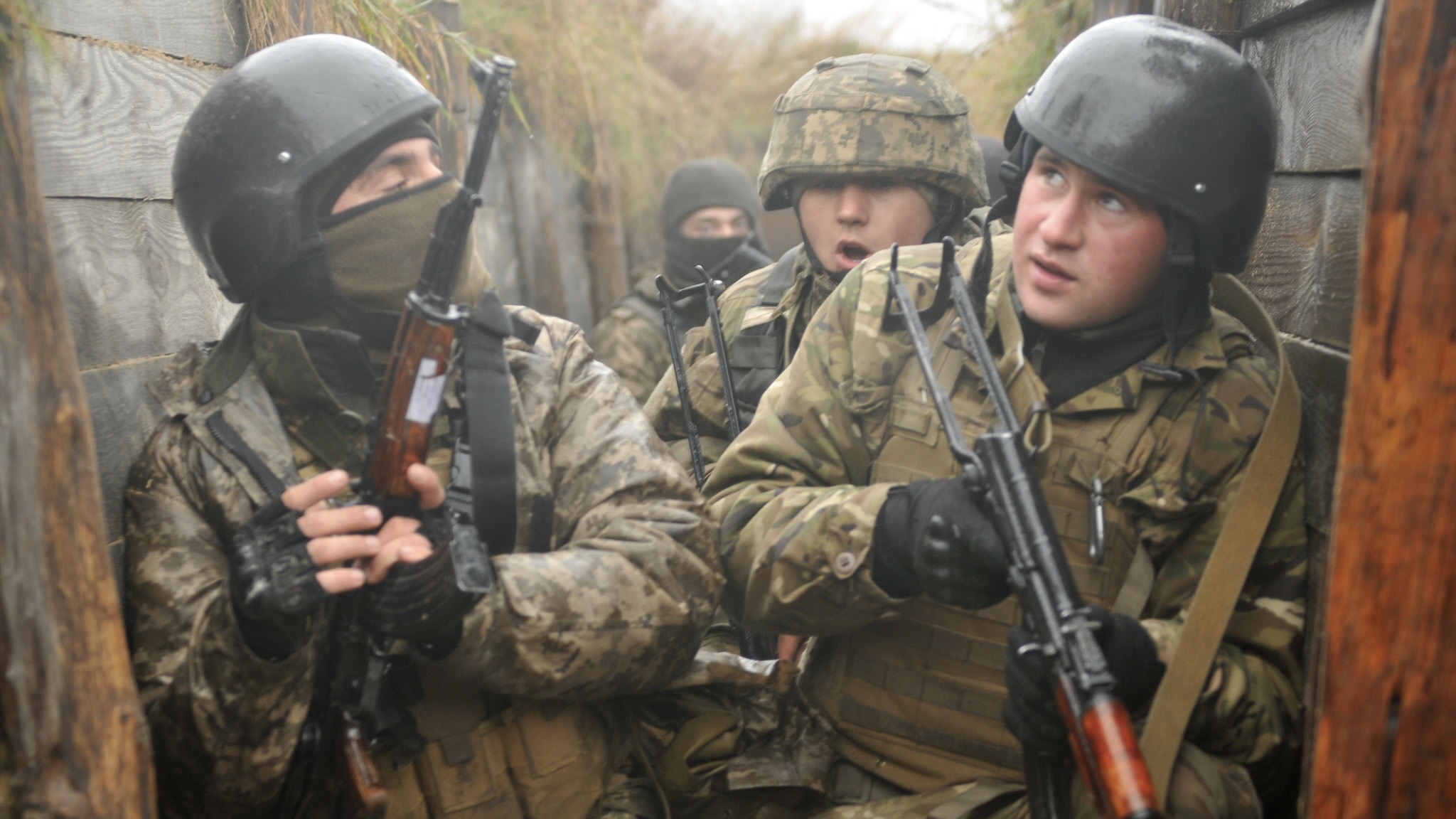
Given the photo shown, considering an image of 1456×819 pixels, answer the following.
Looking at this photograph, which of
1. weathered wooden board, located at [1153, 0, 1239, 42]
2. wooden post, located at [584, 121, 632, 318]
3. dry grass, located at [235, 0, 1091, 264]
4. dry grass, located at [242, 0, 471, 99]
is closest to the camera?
weathered wooden board, located at [1153, 0, 1239, 42]

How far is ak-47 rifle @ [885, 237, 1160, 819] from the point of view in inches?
64.4

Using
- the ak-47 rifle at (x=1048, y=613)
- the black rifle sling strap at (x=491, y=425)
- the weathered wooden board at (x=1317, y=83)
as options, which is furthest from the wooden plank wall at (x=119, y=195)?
the weathered wooden board at (x=1317, y=83)

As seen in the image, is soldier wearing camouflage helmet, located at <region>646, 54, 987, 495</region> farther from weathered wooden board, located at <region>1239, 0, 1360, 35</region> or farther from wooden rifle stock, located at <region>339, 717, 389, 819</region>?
wooden rifle stock, located at <region>339, 717, 389, 819</region>

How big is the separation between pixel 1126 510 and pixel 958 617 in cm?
40

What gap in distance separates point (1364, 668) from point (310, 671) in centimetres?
170

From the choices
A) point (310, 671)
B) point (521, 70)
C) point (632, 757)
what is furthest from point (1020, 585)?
point (521, 70)

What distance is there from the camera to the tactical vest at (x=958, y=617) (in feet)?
7.33

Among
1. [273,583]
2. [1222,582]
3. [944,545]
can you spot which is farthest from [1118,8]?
[273,583]

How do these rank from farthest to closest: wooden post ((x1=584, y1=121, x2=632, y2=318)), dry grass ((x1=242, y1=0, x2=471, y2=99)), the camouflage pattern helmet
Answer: wooden post ((x1=584, y1=121, x2=632, y2=318)) → the camouflage pattern helmet → dry grass ((x1=242, y1=0, x2=471, y2=99))

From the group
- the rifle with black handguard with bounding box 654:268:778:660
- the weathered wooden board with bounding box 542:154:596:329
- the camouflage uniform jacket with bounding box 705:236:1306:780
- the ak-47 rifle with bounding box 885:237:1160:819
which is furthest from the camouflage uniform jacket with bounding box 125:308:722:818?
the weathered wooden board with bounding box 542:154:596:329

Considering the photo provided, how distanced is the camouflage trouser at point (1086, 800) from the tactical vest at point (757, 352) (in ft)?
5.40

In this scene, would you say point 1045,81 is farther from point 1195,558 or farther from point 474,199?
point 474,199

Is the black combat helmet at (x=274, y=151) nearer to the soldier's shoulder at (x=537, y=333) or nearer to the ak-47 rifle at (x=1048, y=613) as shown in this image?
the soldier's shoulder at (x=537, y=333)

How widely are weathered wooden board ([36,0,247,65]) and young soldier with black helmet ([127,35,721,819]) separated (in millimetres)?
419
